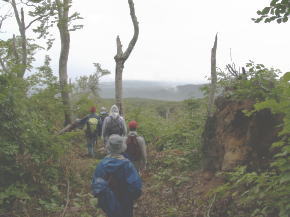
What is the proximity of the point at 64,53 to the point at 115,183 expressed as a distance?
13057 mm

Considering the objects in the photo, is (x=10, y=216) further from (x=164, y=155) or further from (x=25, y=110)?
(x=164, y=155)

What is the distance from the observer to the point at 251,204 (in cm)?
598

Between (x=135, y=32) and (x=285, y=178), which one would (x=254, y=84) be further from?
(x=135, y=32)

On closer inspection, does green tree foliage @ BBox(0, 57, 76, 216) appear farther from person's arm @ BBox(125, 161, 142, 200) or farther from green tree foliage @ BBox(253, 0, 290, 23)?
green tree foliage @ BBox(253, 0, 290, 23)

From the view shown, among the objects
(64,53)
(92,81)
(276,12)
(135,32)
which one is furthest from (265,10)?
(92,81)

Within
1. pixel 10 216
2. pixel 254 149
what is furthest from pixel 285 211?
pixel 10 216

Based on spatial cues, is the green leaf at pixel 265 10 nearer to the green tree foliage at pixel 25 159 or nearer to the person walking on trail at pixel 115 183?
the person walking on trail at pixel 115 183

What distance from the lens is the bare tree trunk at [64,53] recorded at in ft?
51.9

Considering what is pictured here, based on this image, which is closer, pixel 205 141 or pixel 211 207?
pixel 211 207

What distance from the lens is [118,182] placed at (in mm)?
4867

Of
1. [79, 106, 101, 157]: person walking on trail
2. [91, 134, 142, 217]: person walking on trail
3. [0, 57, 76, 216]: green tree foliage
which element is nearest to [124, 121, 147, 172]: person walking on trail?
[0, 57, 76, 216]: green tree foliage

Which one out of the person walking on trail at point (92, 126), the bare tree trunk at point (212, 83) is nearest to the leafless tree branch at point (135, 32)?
the person walking on trail at point (92, 126)

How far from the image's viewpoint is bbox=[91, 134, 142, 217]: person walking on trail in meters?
4.73

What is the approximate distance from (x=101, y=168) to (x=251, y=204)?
2.70 metres
